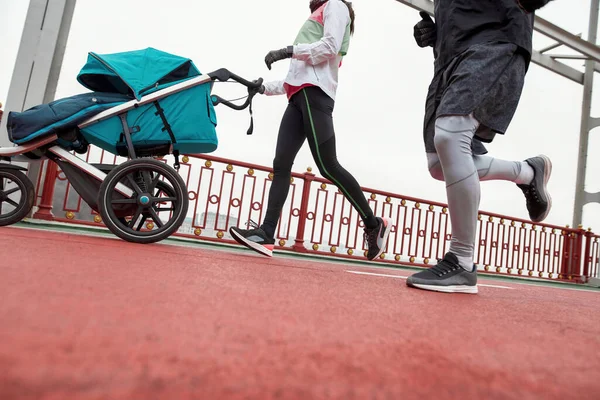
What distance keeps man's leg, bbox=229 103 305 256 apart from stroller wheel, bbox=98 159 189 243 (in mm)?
396

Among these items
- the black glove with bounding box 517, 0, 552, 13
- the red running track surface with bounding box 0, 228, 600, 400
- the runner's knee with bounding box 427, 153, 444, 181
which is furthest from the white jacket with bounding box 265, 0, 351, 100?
the red running track surface with bounding box 0, 228, 600, 400

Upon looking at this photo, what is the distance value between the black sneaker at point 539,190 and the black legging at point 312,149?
841 mm

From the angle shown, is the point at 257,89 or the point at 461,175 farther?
the point at 257,89

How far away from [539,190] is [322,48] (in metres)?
1.35

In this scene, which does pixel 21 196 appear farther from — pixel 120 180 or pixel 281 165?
pixel 281 165

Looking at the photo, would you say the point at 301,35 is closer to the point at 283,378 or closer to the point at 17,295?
the point at 17,295

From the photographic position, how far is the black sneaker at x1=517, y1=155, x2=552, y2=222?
1786 mm

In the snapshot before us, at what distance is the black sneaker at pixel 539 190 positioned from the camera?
1786 mm

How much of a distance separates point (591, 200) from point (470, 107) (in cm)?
905

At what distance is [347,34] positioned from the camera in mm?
2521

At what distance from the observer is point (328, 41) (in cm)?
232

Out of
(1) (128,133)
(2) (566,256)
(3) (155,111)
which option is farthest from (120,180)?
(2) (566,256)

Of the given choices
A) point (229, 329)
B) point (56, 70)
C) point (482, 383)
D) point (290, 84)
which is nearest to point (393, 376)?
point (482, 383)

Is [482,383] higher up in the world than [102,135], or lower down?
lower down
